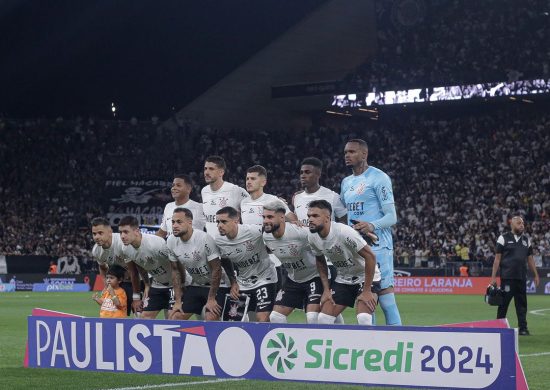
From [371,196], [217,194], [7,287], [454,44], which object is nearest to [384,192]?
[371,196]

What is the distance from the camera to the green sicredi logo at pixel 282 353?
9.16 meters

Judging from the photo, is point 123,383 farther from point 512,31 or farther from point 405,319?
point 512,31

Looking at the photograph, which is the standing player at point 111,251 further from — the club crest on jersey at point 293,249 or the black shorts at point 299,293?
the club crest on jersey at point 293,249

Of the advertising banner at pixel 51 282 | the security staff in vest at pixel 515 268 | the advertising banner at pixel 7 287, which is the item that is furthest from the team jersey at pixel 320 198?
the advertising banner at pixel 7 287

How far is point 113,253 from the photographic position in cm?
1326

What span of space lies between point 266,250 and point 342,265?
134cm

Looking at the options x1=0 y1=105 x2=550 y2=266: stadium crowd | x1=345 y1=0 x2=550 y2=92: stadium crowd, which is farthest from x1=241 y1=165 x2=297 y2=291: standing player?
x1=345 y1=0 x2=550 y2=92: stadium crowd

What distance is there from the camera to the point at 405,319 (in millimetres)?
20344

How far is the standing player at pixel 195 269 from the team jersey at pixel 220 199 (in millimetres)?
598

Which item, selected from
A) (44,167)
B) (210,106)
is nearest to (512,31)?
(210,106)

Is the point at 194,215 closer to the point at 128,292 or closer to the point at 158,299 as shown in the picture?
the point at 158,299

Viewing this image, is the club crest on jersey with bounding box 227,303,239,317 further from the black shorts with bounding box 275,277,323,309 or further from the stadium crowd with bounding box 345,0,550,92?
the stadium crowd with bounding box 345,0,550,92

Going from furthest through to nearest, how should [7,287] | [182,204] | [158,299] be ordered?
[7,287]
[158,299]
[182,204]

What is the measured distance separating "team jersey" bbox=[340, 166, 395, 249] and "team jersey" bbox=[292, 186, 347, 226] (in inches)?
20.4
